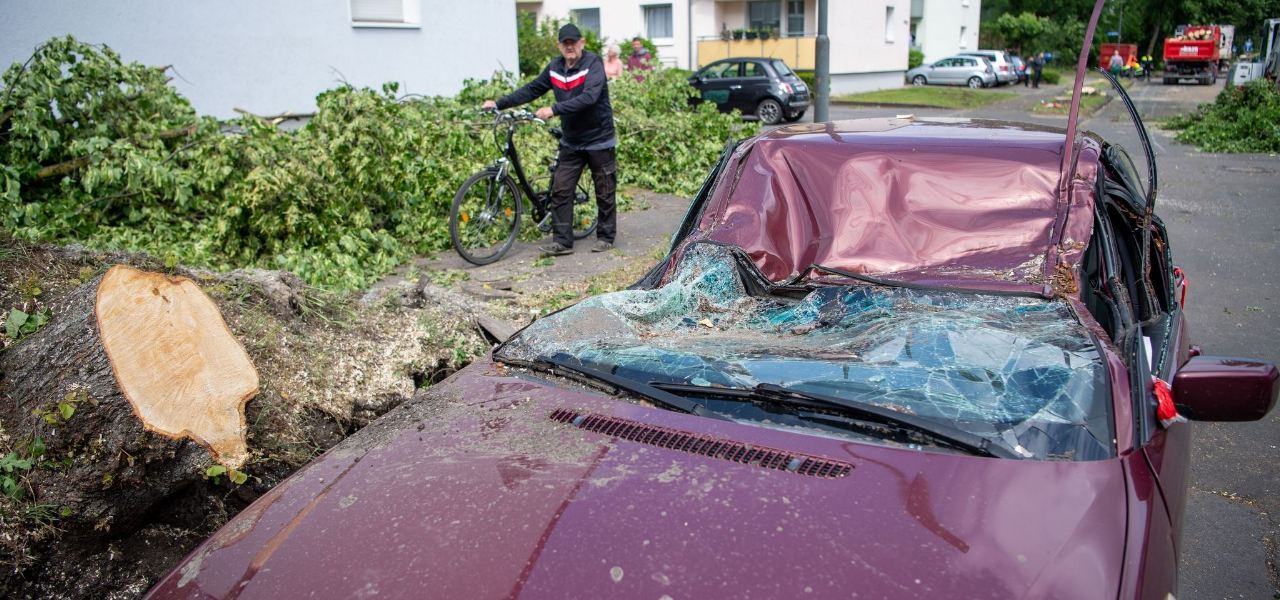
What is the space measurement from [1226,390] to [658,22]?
33091mm

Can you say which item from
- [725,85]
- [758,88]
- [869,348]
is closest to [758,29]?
[725,85]

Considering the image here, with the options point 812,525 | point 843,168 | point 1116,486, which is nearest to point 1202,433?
point 843,168

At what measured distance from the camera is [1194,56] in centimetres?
4131

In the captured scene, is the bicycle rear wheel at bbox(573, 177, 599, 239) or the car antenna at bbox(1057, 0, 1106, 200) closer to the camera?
the car antenna at bbox(1057, 0, 1106, 200)

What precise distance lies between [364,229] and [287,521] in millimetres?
5488

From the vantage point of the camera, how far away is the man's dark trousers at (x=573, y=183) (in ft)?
23.3

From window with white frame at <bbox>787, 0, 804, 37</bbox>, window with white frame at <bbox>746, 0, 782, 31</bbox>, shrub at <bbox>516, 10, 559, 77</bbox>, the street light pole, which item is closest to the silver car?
window with white frame at <bbox>787, 0, 804, 37</bbox>

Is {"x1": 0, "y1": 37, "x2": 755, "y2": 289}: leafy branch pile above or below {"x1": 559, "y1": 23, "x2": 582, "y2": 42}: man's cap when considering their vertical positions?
below

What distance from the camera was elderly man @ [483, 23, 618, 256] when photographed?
6.77m

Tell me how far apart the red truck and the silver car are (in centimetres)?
1149

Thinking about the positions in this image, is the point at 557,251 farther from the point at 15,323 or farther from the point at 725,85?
the point at 725,85

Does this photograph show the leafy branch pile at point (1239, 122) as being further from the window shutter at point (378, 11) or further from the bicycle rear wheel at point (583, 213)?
the window shutter at point (378, 11)

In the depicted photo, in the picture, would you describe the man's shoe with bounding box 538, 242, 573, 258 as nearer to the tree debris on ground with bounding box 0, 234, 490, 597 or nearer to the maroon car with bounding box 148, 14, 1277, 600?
the tree debris on ground with bounding box 0, 234, 490, 597

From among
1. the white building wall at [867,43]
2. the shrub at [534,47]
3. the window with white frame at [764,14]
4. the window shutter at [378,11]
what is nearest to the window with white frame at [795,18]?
the window with white frame at [764,14]
